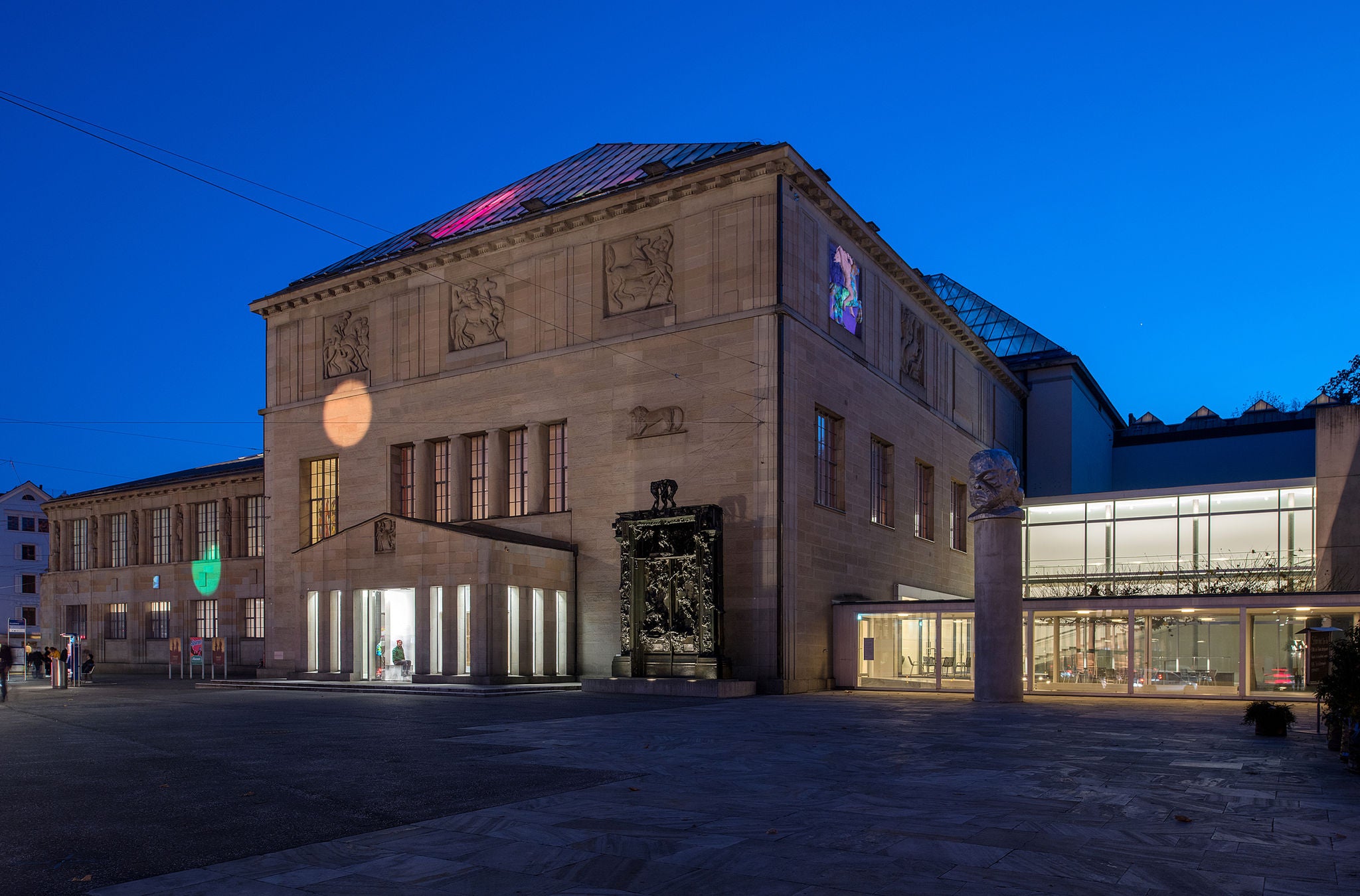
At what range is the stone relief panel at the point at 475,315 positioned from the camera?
39.7 metres

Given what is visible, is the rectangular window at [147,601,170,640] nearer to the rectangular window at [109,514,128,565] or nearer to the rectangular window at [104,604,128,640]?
the rectangular window at [104,604,128,640]

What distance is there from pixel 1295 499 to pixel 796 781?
1538 inches

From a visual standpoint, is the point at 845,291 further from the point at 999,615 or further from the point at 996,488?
the point at 999,615

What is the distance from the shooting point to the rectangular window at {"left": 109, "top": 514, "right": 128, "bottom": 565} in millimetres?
58531

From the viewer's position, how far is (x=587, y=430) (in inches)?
1444

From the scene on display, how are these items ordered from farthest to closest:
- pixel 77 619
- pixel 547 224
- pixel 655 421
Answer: pixel 77 619 < pixel 547 224 < pixel 655 421

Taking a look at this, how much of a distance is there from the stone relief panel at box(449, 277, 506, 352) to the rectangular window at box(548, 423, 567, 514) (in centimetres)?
408

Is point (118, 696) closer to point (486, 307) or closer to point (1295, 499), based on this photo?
point (486, 307)

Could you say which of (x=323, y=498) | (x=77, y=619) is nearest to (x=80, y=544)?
(x=77, y=619)

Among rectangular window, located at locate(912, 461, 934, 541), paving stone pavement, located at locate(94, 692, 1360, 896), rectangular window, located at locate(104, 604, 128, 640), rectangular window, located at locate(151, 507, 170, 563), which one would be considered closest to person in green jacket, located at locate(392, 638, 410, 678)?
paving stone pavement, located at locate(94, 692, 1360, 896)

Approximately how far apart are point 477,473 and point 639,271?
32.9ft

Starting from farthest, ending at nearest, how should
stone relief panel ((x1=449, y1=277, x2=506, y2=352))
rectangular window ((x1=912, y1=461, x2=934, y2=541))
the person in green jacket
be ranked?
rectangular window ((x1=912, y1=461, x2=934, y2=541)) → stone relief panel ((x1=449, y1=277, x2=506, y2=352)) → the person in green jacket

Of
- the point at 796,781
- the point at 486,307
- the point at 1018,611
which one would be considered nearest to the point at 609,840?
the point at 796,781

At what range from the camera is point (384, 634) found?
36250 millimetres
